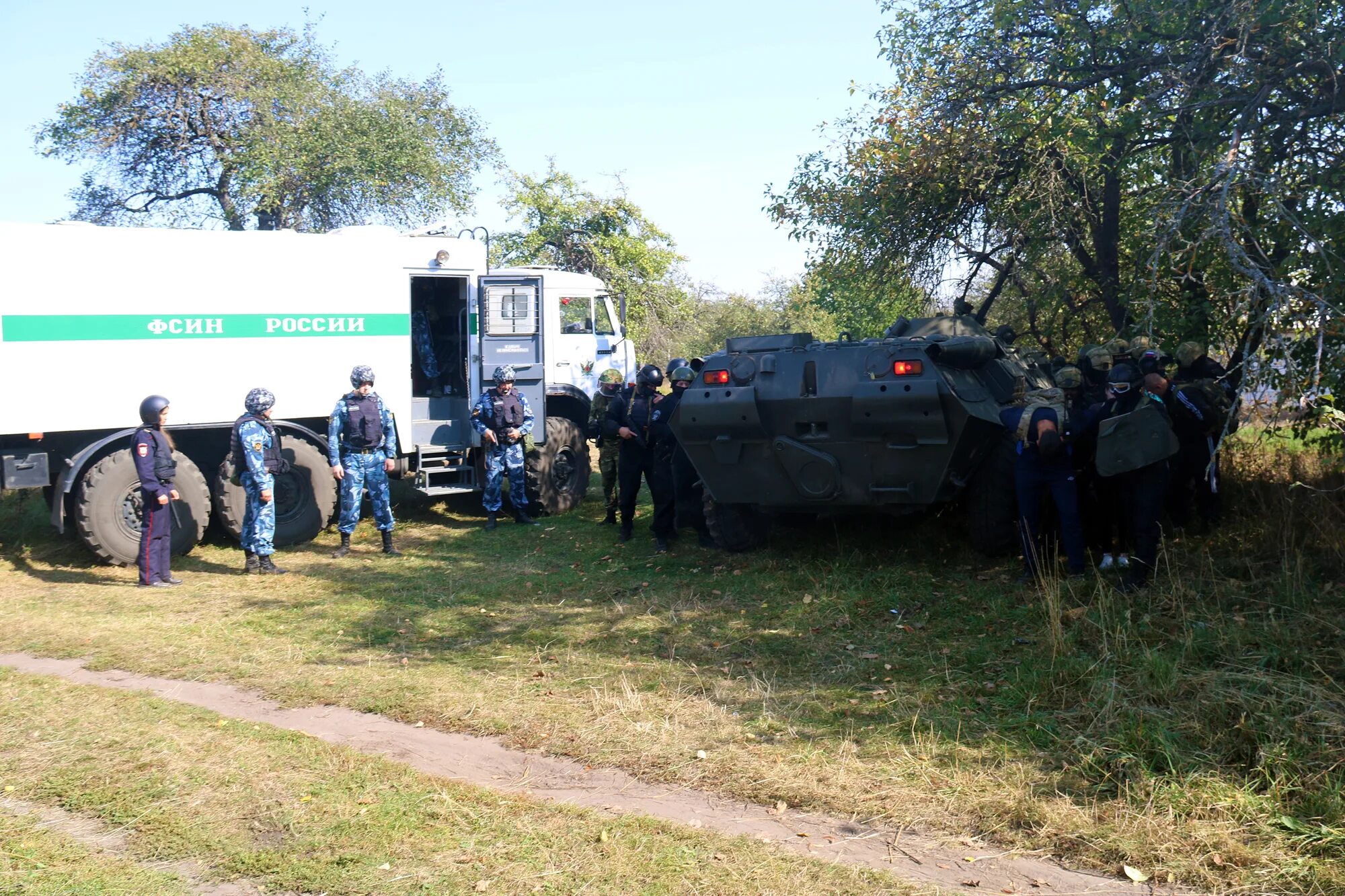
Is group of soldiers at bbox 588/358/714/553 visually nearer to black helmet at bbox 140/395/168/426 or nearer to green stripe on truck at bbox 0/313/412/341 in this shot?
green stripe on truck at bbox 0/313/412/341

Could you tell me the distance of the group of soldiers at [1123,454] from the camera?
7742 millimetres

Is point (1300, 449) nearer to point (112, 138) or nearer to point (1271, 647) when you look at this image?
point (1271, 647)

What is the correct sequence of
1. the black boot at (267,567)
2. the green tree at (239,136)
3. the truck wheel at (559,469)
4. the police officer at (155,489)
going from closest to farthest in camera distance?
the police officer at (155,489)
the black boot at (267,567)
the truck wheel at (559,469)
the green tree at (239,136)

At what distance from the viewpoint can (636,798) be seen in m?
5.05

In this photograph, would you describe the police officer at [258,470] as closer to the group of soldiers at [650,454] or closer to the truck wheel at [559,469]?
the truck wheel at [559,469]

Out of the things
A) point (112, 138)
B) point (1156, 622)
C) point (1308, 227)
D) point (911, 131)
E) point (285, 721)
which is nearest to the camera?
point (285, 721)

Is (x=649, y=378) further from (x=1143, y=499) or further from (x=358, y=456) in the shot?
(x=1143, y=499)

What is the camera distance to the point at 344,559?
10.8 m

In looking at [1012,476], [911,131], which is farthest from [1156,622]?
[911,131]

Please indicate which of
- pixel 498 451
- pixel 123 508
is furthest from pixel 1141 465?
pixel 123 508

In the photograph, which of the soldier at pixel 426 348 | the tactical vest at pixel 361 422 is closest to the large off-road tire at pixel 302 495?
the tactical vest at pixel 361 422

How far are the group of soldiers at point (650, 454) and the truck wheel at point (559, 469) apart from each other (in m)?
0.63

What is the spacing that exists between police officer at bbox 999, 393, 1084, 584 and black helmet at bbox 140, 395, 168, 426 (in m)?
6.90

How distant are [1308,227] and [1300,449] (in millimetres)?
4120
